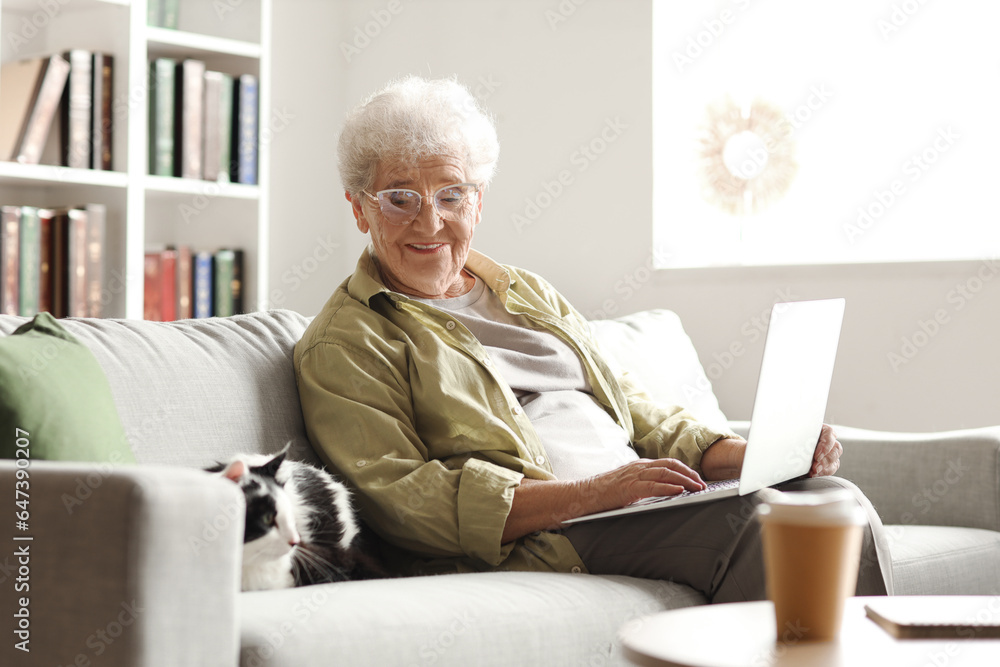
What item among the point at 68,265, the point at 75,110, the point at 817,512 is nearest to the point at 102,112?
the point at 75,110

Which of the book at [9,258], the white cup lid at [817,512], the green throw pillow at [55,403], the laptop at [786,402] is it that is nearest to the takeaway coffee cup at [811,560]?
the white cup lid at [817,512]

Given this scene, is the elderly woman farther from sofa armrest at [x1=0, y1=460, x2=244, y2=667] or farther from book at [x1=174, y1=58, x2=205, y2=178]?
book at [x1=174, y1=58, x2=205, y2=178]

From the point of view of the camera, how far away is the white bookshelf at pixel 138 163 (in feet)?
8.97

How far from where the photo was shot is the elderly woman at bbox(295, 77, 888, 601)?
1.49m

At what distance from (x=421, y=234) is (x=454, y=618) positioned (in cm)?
75

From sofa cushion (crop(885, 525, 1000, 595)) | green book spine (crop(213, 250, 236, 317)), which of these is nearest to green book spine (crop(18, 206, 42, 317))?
green book spine (crop(213, 250, 236, 317))

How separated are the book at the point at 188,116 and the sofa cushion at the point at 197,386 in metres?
1.28

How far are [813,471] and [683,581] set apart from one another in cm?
26

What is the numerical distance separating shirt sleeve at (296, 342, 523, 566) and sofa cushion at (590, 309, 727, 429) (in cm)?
78

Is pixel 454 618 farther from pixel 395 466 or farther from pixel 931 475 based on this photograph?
pixel 931 475

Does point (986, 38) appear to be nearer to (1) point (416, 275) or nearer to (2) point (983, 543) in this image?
(2) point (983, 543)

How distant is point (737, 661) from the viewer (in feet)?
2.57

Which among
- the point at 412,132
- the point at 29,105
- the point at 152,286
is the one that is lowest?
the point at 152,286

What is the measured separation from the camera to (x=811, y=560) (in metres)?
0.83
